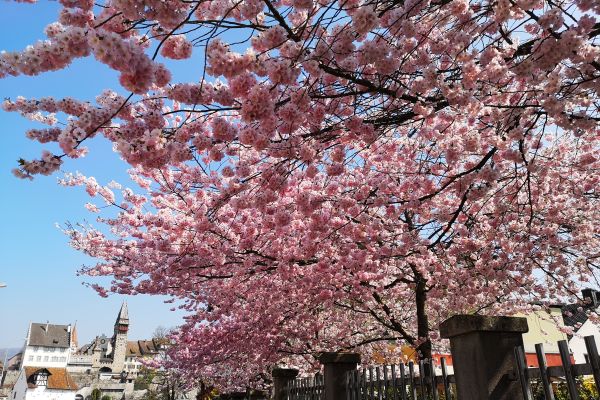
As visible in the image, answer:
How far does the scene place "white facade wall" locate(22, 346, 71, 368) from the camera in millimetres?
76062

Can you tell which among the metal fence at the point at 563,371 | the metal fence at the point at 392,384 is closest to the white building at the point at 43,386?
the metal fence at the point at 392,384

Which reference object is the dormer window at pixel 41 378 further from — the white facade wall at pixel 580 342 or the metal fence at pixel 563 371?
the metal fence at pixel 563 371

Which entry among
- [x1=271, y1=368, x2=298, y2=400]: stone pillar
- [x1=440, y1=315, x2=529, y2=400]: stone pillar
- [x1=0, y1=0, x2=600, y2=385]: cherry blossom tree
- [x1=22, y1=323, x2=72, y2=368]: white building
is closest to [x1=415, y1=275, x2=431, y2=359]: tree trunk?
[x1=0, y1=0, x2=600, y2=385]: cherry blossom tree

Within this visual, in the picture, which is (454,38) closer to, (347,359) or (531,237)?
(347,359)

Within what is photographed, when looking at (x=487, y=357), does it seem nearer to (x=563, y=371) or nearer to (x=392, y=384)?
(x=563, y=371)

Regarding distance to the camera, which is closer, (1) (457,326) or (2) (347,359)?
(1) (457,326)

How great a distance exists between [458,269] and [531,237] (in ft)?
5.25

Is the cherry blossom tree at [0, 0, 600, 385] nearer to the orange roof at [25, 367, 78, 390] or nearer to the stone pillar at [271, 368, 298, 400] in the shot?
the stone pillar at [271, 368, 298, 400]

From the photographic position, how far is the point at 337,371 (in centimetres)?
582

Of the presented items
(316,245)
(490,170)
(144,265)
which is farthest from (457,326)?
(144,265)

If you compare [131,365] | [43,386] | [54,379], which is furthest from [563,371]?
[131,365]

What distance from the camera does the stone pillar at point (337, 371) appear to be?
18.6 feet

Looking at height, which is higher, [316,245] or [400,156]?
[400,156]

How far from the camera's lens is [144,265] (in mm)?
10172
